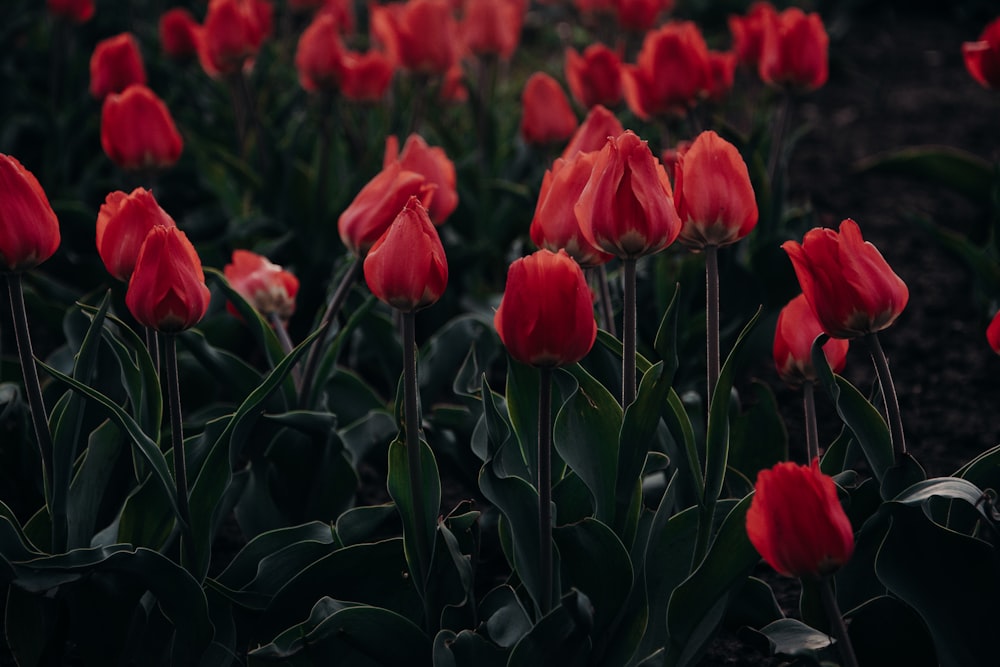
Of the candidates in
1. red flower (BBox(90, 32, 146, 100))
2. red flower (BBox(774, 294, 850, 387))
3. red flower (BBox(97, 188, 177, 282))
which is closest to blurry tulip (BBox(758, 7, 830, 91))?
red flower (BBox(774, 294, 850, 387))

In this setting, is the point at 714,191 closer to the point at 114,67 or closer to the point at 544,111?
the point at 544,111

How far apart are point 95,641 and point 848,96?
14.7 feet

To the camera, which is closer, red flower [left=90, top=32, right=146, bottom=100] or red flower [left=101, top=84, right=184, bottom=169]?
red flower [left=101, top=84, right=184, bottom=169]

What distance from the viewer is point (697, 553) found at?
1.39 metres

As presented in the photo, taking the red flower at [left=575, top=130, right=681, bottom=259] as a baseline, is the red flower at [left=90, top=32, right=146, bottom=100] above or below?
below

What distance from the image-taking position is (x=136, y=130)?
2189mm

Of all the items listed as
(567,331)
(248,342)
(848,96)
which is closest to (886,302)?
(567,331)

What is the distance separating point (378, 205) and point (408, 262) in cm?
42

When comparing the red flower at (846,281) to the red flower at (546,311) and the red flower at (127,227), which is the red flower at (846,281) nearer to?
the red flower at (546,311)

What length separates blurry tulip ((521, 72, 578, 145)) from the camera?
261 cm

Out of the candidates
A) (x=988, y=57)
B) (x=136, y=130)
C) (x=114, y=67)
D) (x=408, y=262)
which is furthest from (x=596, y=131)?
(x=114, y=67)

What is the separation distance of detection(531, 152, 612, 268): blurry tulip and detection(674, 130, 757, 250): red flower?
0.12 metres

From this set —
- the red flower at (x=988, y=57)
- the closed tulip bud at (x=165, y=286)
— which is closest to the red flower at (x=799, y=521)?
the closed tulip bud at (x=165, y=286)

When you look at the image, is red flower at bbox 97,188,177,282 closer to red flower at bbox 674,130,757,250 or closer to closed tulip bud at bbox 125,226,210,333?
closed tulip bud at bbox 125,226,210,333
